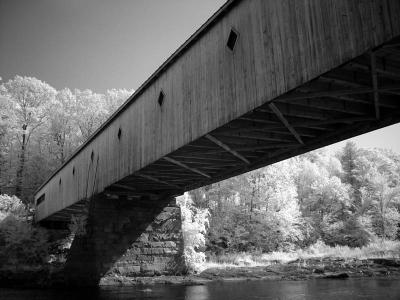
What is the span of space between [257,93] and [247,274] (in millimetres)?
12185

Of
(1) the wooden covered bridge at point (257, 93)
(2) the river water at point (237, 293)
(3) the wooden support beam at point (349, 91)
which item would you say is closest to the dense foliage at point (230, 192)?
(2) the river water at point (237, 293)

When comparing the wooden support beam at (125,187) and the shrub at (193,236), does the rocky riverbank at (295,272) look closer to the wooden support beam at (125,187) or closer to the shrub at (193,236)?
the shrub at (193,236)

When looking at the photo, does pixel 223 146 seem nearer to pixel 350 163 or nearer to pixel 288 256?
pixel 288 256

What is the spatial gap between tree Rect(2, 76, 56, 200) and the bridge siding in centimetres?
2308

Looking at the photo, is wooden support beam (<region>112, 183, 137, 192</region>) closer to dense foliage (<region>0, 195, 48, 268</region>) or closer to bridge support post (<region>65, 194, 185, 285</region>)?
bridge support post (<region>65, 194, 185, 285</region>)

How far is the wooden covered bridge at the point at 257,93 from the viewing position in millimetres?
5906

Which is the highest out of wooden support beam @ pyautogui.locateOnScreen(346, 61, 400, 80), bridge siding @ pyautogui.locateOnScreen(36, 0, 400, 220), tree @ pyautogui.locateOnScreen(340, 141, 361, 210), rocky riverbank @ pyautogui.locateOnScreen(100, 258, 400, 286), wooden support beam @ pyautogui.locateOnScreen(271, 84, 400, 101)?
tree @ pyautogui.locateOnScreen(340, 141, 361, 210)

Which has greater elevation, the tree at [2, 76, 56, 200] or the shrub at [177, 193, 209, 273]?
the tree at [2, 76, 56, 200]

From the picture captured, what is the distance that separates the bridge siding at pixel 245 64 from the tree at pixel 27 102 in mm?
23075

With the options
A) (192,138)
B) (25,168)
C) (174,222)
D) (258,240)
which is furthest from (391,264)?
(25,168)

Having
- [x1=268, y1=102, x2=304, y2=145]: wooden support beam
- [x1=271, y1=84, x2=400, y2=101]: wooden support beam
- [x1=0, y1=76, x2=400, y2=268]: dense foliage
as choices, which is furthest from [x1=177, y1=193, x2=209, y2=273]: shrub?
[x1=271, y1=84, x2=400, y2=101]: wooden support beam

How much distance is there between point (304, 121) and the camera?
849 centimetres

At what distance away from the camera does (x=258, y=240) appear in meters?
25.3

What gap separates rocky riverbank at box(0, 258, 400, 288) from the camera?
14578mm
